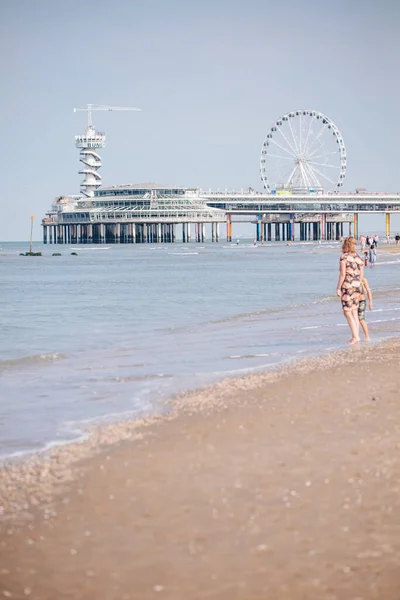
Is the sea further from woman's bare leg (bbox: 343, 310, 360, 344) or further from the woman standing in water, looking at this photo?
the woman standing in water

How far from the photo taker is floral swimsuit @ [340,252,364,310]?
1323cm

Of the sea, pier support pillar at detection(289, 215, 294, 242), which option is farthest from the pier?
the sea

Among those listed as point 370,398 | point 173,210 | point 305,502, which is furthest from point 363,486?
point 173,210

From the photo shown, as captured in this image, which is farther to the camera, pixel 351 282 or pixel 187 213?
pixel 187 213

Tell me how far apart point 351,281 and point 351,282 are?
0.05ft

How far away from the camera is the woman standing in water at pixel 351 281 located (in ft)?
43.3

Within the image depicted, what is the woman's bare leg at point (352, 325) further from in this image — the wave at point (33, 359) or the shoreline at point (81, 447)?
the wave at point (33, 359)

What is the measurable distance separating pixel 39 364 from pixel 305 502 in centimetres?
813

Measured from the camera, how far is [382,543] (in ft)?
15.2

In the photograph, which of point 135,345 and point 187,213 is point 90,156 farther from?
point 135,345

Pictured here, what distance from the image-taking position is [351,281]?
1334cm

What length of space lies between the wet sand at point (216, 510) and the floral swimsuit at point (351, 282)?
534cm

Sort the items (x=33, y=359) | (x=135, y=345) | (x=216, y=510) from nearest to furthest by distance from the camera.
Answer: (x=216, y=510), (x=33, y=359), (x=135, y=345)

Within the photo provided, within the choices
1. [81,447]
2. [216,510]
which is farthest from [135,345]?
[216,510]
